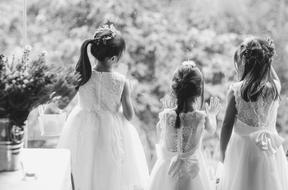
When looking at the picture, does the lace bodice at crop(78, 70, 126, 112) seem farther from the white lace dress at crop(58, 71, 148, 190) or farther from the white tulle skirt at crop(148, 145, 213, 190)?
the white tulle skirt at crop(148, 145, 213, 190)

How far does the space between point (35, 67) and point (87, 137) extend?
105 cm

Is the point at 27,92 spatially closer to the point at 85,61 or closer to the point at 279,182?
the point at 85,61

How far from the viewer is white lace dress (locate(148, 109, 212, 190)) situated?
2322 millimetres

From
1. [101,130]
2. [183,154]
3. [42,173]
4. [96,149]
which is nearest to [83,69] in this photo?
[101,130]

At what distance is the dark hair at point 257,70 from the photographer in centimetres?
233

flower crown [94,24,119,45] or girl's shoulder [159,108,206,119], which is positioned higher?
flower crown [94,24,119,45]

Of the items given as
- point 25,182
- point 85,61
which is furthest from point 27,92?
point 85,61

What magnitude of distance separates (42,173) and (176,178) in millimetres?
812

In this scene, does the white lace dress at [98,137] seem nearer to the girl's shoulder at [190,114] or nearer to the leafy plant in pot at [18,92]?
the girl's shoulder at [190,114]

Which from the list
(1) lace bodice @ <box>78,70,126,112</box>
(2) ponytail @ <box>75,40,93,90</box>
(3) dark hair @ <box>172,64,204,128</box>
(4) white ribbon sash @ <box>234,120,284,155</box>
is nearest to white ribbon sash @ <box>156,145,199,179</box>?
(3) dark hair @ <box>172,64,204,128</box>

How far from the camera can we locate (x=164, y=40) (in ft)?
10.4

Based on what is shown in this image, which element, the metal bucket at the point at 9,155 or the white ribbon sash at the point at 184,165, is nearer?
the metal bucket at the point at 9,155

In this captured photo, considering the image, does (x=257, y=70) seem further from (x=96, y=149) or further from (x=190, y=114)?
(x=96, y=149)

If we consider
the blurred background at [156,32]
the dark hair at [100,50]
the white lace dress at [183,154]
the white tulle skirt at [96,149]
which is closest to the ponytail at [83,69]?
the dark hair at [100,50]
